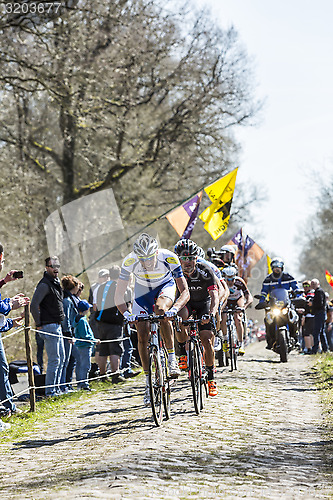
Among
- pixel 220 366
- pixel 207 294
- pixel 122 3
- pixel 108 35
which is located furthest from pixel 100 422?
pixel 122 3

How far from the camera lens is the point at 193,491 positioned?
18.0ft

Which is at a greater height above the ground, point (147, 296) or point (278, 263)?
point (278, 263)

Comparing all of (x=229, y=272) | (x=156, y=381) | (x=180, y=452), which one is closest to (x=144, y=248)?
(x=156, y=381)

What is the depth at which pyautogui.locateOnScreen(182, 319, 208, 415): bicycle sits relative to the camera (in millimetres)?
9242

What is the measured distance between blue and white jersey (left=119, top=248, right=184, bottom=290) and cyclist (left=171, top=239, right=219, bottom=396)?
868 mm

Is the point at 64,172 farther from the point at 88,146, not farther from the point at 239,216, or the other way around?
the point at 239,216

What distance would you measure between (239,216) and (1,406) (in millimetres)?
30502

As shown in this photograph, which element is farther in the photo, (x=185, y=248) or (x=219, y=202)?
(x=219, y=202)

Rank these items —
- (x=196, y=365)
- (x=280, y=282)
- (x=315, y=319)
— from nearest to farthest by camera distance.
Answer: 1. (x=196, y=365)
2. (x=280, y=282)
3. (x=315, y=319)

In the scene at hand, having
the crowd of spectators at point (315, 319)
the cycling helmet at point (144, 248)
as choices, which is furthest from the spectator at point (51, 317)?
the crowd of spectators at point (315, 319)

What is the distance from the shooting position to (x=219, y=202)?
61.6 ft

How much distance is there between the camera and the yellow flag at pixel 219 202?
18.7 metres

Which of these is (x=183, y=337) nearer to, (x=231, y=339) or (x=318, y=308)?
(x=231, y=339)

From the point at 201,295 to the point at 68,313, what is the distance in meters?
2.85
